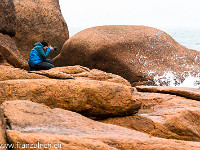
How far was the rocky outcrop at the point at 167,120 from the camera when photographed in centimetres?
382

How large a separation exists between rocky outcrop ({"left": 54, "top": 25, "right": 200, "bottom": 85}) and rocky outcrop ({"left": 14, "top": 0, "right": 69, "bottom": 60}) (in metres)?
1.96

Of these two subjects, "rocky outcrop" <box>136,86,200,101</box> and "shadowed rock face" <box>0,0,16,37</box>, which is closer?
"rocky outcrop" <box>136,86,200,101</box>

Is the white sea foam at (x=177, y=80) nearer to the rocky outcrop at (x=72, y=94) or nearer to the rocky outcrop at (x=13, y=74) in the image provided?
the rocky outcrop at (x=72, y=94)

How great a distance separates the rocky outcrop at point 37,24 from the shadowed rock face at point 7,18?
182 inches

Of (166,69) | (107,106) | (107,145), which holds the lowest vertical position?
(166,69)

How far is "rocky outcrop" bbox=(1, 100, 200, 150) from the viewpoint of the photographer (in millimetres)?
2035

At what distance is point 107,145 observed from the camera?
88.5 inches

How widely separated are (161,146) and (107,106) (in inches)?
54.8

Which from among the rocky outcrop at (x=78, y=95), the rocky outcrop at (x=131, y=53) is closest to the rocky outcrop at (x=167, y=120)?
the rocky outcrop at (x=78, y=95)

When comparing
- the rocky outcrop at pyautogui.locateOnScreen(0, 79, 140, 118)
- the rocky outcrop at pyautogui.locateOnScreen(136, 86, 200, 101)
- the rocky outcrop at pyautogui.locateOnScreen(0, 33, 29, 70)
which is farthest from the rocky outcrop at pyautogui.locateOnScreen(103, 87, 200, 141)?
the rocky outcrop at pyautogui.locateOnScreen(0, 33, 29, 70)

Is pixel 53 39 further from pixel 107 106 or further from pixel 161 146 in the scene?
pixel 161 146

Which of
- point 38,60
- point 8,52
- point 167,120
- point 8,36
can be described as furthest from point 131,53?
point 167,120

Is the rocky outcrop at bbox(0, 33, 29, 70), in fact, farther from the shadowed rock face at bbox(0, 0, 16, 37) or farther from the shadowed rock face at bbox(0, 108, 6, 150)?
the shadowed rock face at bbox(0, 108, 6, 150)

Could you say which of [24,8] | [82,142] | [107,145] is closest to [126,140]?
[107,145]
